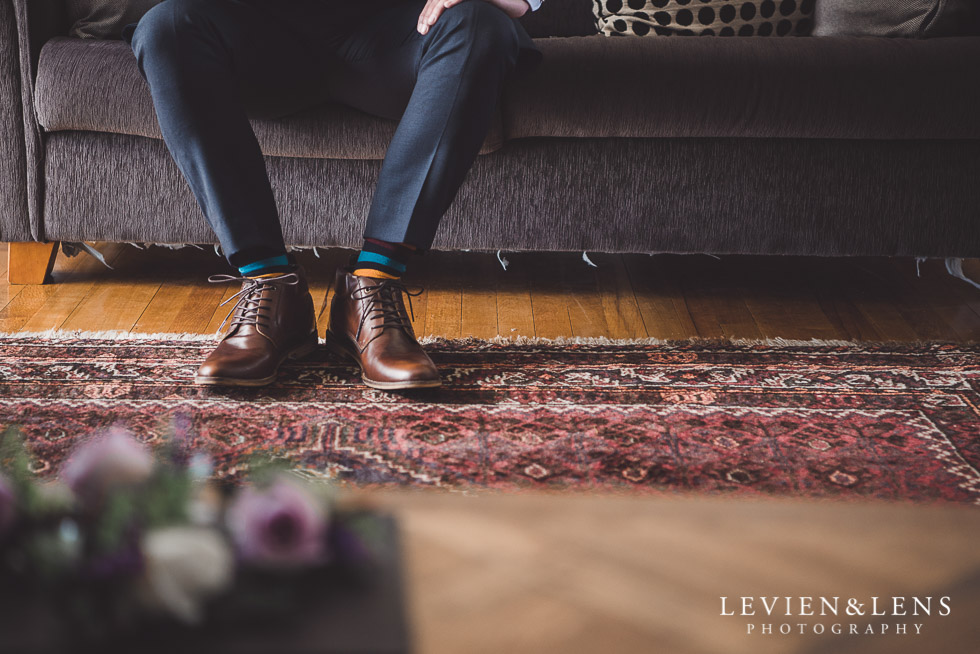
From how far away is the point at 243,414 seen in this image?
1.04 m

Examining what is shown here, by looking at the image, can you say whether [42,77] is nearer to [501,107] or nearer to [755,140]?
[501,107]

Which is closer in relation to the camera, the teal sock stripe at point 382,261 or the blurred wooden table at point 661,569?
the blurred wooden table at point 661,569

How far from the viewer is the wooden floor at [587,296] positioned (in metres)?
1.39

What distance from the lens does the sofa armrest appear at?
145 cm

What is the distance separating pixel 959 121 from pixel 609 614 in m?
1.38

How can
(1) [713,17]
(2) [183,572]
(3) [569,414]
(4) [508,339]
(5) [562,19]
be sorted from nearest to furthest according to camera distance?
(2) [183,572] → (3) [569,414] → (4) [508,339] → (1) [713,17] → (5) [562,19]

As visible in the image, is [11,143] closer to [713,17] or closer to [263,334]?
[263,334]

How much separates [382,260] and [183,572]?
3.06ft

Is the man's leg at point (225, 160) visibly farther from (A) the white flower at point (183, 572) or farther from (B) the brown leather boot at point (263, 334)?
(A) the white flower at point (183, 572)

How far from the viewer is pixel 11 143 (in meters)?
1.49

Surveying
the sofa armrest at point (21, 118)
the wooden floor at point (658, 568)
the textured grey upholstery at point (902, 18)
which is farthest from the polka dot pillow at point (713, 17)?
the wooden floor at point (658, 568)

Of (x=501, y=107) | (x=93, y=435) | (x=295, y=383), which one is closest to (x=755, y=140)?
(x=501, y=107)

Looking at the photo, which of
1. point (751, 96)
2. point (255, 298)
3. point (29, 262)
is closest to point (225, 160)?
point (255, 298)

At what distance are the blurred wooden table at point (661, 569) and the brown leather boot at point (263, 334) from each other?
75cm
